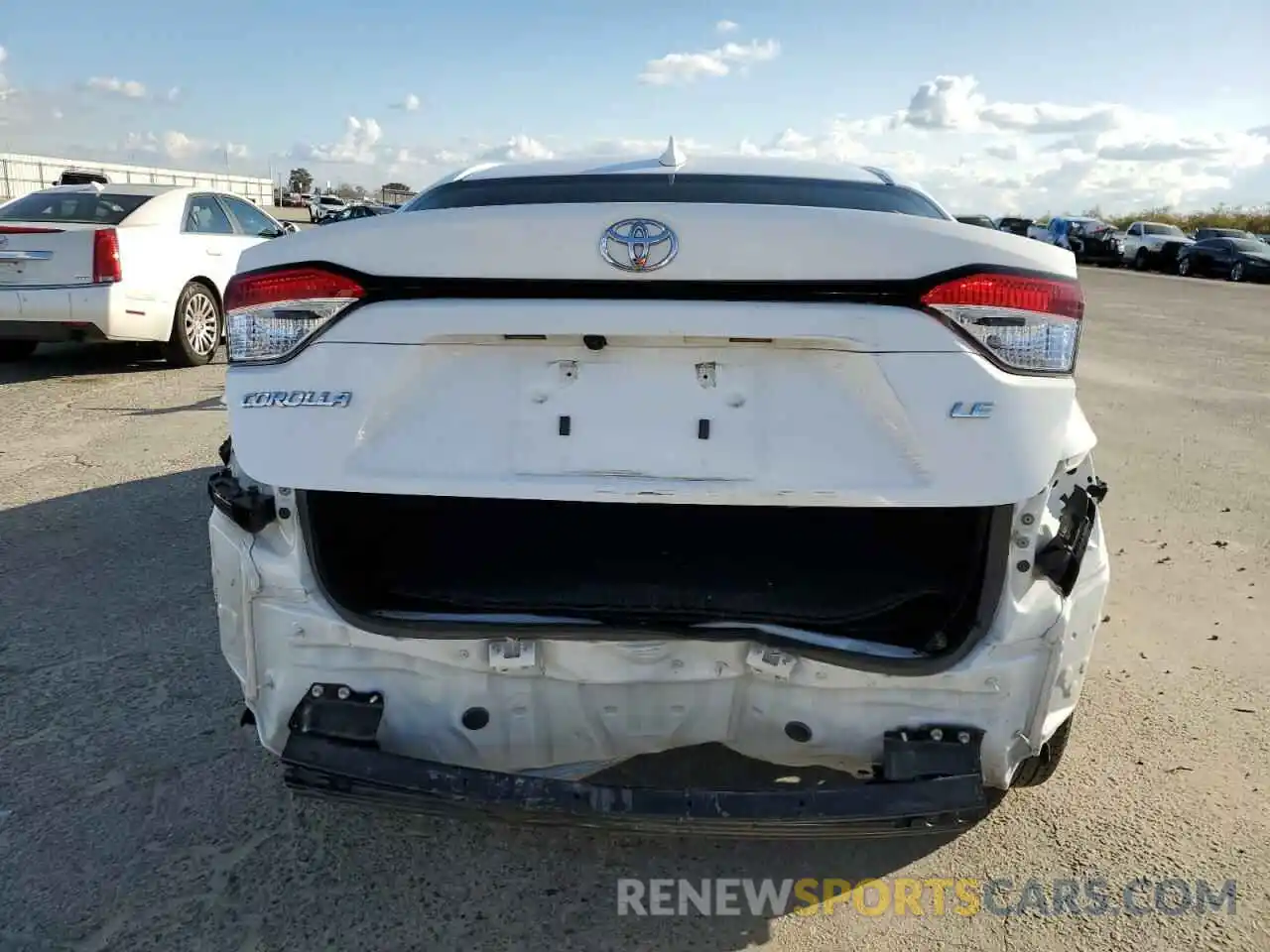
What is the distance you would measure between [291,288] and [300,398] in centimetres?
23

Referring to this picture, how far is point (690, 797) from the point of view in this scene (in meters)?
1.90

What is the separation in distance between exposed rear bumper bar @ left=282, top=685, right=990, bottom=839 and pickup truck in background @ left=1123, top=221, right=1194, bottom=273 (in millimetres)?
33611

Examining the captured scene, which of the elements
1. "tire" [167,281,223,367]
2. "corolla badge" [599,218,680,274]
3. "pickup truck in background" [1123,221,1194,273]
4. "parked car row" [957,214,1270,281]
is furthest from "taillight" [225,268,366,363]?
"pickup truck in background" [1123,221,1194,273]

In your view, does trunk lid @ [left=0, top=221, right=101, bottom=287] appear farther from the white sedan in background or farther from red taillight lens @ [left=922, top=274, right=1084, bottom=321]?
red taillight lens @ [left=922, top=274, right=1084, bottom=321]

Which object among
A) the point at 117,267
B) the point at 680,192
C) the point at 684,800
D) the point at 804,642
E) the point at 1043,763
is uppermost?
the point at 680,192

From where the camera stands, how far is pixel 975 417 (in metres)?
1.83

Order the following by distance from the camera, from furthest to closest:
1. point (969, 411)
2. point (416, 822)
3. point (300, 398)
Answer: point (416, 822), point (300, 398), point (969, 411)

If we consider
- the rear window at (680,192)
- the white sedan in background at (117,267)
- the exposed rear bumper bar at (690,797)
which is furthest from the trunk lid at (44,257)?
the exposed rear bumper bar at (690,797)

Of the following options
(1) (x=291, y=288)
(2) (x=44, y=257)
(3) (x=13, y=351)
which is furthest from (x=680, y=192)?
(3) (x=13, y=351)

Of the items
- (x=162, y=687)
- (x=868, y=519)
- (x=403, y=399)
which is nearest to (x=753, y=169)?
(x=868, y=519)

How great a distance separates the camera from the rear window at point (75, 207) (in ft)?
26.4

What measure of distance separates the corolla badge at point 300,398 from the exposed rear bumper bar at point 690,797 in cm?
70

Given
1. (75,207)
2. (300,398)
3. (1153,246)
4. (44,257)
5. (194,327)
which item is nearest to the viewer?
(300,398)

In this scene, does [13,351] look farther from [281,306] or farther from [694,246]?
[694,246]
